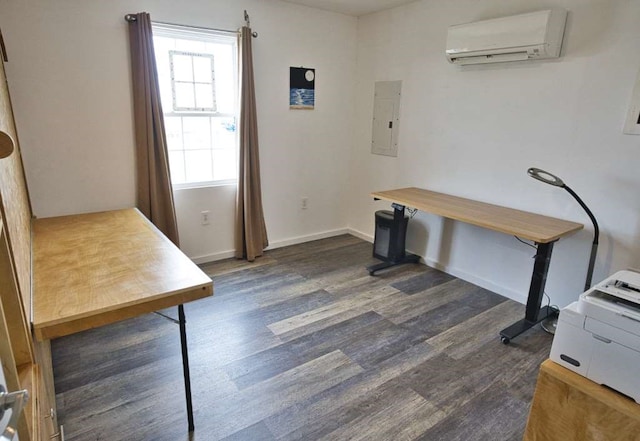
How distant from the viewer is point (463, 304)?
3.10 m

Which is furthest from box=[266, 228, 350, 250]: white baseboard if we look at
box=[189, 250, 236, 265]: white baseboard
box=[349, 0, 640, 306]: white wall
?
box=[349, 0, 640, 306]: white wall

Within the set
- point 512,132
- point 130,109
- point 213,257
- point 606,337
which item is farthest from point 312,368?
point 130,109

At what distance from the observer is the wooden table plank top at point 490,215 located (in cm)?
245

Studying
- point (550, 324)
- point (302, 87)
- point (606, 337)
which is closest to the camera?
point (606, 337)

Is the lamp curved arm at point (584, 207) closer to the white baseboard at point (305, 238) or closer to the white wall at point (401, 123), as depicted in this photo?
the white wall at point (401, 123)

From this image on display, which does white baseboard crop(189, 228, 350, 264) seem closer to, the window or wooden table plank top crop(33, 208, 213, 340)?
the window

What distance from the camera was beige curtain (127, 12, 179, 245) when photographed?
2.94m

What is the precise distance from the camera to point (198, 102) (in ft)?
11.5

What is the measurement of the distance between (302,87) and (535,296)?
2.92 meters

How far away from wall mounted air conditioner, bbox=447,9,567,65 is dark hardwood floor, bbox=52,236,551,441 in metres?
1.93

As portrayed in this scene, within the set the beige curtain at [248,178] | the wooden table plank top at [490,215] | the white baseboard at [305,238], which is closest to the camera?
the wooden table plank top at [490,215]

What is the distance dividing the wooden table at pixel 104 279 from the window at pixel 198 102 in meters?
1.25

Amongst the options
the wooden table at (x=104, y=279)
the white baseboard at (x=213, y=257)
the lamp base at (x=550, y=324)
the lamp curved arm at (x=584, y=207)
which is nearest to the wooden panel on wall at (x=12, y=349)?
the wooden table at (x=104, y=279)

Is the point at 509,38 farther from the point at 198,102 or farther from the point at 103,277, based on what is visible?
the point at 103,277
